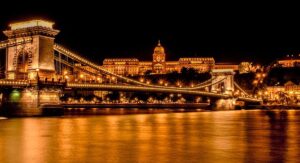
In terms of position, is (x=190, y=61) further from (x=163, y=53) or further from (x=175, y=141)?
(x=175, y=141)

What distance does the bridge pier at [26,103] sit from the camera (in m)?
40.5

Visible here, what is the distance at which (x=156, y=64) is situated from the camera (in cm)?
17275

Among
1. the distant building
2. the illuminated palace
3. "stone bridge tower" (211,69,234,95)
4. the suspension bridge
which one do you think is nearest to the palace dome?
the illuminated palace

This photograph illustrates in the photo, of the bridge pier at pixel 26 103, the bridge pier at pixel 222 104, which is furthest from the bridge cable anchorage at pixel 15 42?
the bridge pier at pixel 222 104

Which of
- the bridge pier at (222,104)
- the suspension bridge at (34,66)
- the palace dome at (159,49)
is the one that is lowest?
the bridge pier at (222,104)

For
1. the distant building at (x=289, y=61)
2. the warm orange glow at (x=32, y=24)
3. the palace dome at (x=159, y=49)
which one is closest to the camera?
the warm orange glow at (x=32, y=24)

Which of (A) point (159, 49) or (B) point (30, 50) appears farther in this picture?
(A) point (159, 49)

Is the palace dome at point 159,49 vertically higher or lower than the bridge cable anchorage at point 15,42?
higher

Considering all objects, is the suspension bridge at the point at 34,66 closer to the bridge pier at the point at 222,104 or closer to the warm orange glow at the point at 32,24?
the warm orange glow at the point at 32,24

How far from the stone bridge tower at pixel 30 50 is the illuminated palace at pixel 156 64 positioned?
117 metres

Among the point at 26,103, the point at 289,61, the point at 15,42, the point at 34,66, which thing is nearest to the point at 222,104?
the point at 34,66

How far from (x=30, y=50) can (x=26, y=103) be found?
4607mm

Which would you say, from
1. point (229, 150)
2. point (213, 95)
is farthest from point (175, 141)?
point (213, 95)

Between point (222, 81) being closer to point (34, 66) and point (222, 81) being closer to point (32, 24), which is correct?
point (34, 66)
